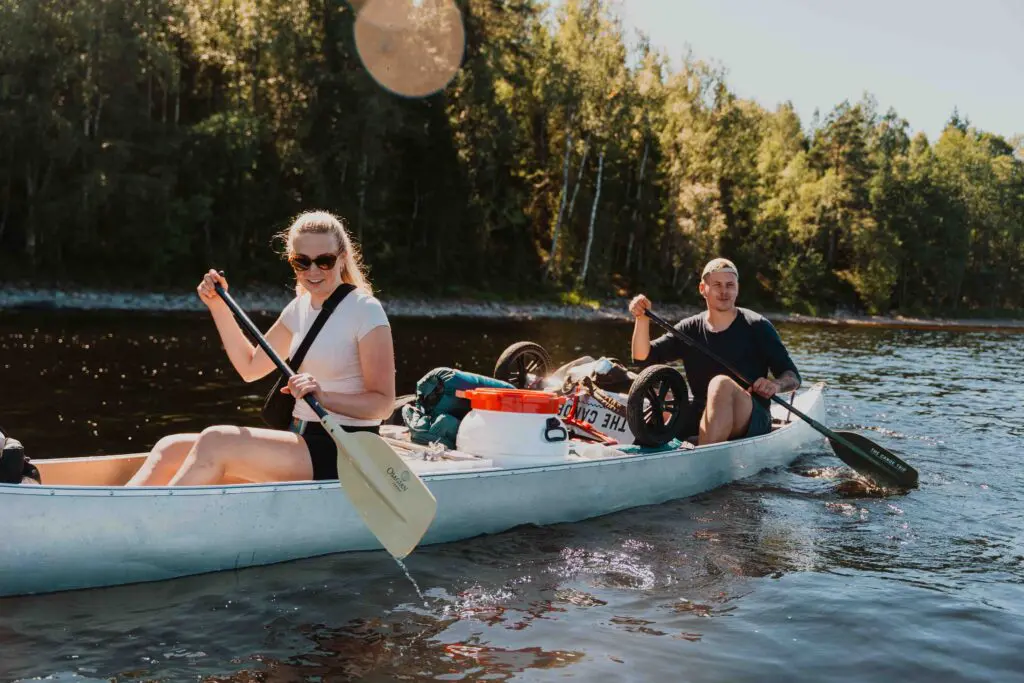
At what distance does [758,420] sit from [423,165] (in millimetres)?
29431

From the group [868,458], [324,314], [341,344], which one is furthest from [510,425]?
[868,458]

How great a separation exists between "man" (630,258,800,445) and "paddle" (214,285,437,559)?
3.15 meters

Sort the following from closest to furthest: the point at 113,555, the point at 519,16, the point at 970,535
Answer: the point at 113,555 < the point at 970,535 < the point at 519,16

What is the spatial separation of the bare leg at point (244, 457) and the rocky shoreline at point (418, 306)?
73.4 feet

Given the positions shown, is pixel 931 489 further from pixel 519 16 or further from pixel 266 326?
pixel 519 16

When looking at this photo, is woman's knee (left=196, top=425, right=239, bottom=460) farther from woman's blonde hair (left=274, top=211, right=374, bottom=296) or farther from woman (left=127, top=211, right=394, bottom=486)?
woman's blonde hair (left=274, top=211, right=374, bottom=296)

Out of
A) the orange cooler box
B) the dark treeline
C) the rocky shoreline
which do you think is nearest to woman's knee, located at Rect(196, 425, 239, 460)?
the orange cooler box

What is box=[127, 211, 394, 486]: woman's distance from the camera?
4660 millimetres

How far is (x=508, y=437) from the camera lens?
19.5 feet

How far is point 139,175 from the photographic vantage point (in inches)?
1104

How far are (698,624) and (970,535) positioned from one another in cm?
290

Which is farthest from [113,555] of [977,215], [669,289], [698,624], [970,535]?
[977,215]

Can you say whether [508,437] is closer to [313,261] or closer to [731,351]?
[313,261]

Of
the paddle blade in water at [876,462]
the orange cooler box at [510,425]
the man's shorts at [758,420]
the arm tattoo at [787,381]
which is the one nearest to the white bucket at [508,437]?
the orange cooler box at [510,425]
